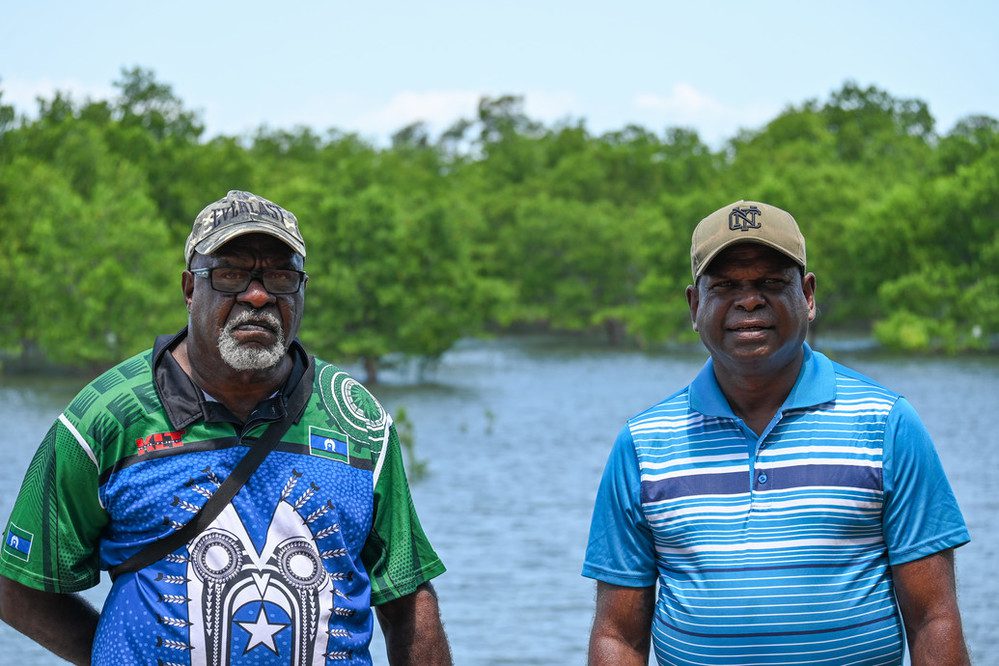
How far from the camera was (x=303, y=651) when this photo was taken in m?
3.23

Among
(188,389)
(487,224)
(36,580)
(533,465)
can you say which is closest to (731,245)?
(188,389)

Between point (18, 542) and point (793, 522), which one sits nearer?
point (793, 522)

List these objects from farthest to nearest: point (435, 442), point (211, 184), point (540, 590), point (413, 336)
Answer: point (211, 184) < point (413, 336) < point (435, 442) < point (540, 590)

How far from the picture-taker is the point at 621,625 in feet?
10.5

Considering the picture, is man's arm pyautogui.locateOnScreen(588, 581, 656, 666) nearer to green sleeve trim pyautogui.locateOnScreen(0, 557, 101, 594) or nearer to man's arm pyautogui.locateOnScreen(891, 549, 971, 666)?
man's arm pyautogui.locateOnScreen(891, 549, 971, 666)

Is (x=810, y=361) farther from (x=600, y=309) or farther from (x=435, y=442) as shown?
(x=600, y=309)

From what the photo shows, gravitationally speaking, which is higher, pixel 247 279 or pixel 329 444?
pixel 247 279

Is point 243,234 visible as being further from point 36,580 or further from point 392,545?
point 36,580

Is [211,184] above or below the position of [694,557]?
above

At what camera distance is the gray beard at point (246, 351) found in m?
3.30

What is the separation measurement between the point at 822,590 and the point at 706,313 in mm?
640

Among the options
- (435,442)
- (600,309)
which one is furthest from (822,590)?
(600,309)

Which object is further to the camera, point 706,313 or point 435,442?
point 435,442

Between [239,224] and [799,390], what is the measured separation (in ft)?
4.21
